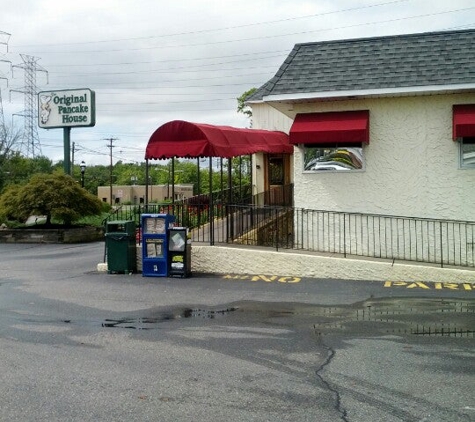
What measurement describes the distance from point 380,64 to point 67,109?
2186 centimetres

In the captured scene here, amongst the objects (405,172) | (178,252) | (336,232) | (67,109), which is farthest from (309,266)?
(67,109)

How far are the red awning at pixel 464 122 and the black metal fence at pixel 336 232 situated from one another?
195 centimetres

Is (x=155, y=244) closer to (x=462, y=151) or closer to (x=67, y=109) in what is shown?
(x=462, y=151)

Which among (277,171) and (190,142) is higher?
(190,142)

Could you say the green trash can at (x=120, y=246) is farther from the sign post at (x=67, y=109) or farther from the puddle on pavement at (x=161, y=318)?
the sign post at (x=67, y=109)

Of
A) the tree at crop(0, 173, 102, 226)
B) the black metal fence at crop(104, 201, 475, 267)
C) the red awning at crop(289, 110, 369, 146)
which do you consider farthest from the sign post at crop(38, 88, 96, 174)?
the red awning at crop(289, 110, 369, 146)

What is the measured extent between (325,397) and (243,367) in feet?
4.33

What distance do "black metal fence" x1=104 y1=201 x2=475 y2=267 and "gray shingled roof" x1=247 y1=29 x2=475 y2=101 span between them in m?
3.06

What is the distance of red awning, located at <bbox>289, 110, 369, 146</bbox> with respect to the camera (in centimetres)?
1495

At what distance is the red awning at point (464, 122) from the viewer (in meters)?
14.1

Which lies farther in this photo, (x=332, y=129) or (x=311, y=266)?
(x=332, y=129)

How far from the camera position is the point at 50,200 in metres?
27.6

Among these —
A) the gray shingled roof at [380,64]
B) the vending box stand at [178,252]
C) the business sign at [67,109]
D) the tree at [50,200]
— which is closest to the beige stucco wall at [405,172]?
the gray shingled roof at [380,64]

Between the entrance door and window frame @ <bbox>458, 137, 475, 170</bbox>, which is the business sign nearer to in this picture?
the entrance door
